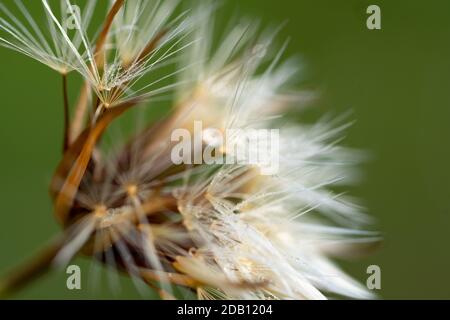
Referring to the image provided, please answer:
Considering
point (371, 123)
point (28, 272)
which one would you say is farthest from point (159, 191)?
point (371, 123)

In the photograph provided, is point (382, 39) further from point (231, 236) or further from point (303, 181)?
point (231, 236)

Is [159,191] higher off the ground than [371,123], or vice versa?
[371,123]

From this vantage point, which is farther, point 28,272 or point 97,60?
point 97,60

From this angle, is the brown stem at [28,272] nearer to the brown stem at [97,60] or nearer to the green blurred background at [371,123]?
the brown stem at [97,60]

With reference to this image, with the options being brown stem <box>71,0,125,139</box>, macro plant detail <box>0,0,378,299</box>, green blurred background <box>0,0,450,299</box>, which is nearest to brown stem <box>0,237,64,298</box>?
macro plant detail <box>0,0,378,299</box>

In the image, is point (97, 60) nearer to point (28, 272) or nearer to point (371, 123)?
point (28, 272)

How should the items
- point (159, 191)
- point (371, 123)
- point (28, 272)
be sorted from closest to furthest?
point (28, 272) → point (159, 191) → point (371, 123)
